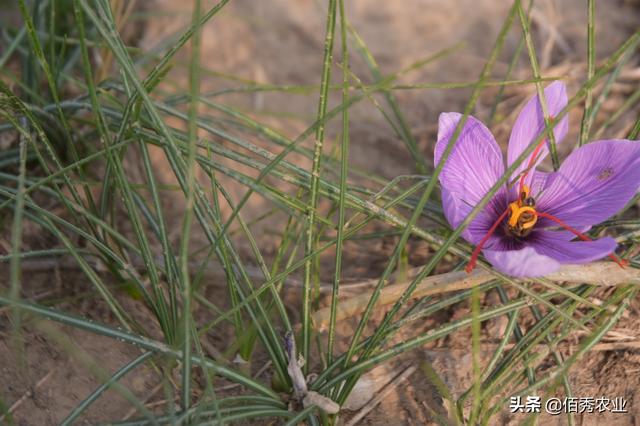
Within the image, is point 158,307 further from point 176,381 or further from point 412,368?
point 412,368

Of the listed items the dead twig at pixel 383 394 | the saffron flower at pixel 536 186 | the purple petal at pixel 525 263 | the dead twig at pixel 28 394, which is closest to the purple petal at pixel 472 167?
the saffron flower at pixel 536 186

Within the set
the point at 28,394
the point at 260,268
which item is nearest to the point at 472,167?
the point at 260,268

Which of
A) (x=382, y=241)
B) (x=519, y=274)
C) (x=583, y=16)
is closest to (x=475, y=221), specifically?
(x=519, y=274)

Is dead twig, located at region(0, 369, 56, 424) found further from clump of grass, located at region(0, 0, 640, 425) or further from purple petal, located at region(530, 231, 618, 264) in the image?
purple petal, located at region(530, 231, 618, 264)

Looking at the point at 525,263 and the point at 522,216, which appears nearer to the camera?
the point at 525,263

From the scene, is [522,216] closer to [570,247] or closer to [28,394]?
[570,247]
